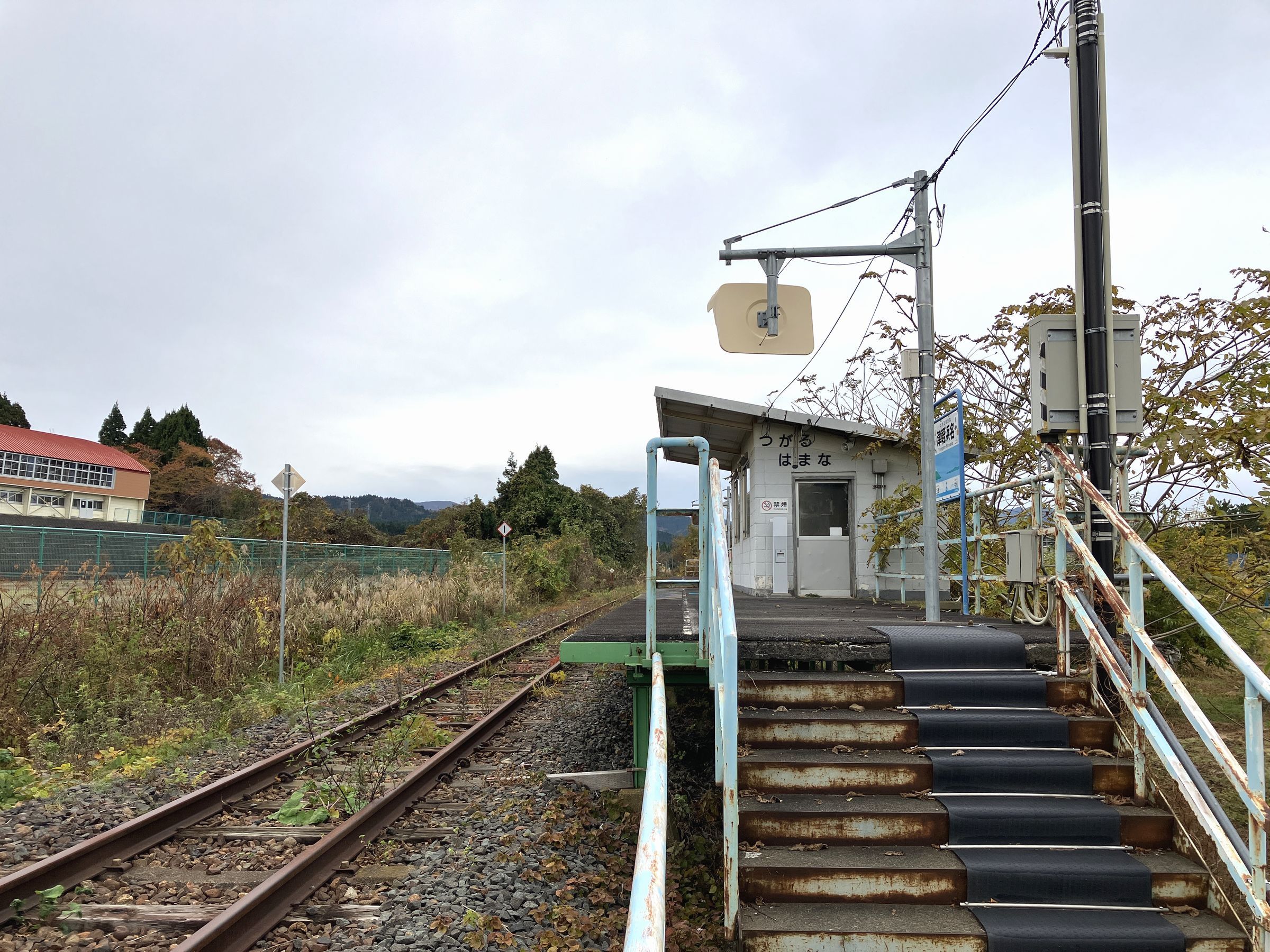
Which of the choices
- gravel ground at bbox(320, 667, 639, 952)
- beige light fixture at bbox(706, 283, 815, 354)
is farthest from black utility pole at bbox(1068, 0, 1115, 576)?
gravel ground at bbox(320, 667, 639, 952)

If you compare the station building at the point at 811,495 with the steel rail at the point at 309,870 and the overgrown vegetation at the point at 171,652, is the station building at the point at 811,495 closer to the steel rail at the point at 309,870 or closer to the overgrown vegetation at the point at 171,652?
the overgrown vegetation at the point at 171,652

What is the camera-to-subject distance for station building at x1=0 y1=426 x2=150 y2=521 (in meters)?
48.5

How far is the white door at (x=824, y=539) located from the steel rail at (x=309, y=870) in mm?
7343

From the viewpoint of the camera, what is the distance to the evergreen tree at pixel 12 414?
62.5 metres

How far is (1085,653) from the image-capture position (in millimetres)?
5207

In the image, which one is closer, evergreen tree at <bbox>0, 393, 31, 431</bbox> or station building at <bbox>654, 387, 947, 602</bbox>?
station building at <bbox>654, 387, 947, 602</bbox>

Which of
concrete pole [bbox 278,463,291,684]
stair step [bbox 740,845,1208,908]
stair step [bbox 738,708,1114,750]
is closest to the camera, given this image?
stair step [bbox 740,845,1208,908]

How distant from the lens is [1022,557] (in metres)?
6.18

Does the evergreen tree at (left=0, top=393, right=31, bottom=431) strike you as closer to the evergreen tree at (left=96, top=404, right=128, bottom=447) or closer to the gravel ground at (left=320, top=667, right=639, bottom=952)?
the evergreen tree at (left=96, top=404, right=128, bottom=447)

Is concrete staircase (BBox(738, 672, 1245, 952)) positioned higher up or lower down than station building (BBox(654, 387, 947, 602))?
lower down

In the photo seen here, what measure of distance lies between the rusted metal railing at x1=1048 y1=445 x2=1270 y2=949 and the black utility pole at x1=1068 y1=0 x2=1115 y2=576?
0.74 ft

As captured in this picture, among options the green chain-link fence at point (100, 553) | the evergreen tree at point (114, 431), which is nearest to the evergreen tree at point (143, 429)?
the evergreen tree at point (114, 431)

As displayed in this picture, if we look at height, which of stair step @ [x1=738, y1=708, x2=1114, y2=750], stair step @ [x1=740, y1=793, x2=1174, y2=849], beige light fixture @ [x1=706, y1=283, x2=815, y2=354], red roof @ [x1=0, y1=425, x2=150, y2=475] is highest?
red roof @ [x1=0, y1=425, x2=150, y2=475]

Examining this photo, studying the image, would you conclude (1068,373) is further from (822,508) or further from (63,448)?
(63,448)
